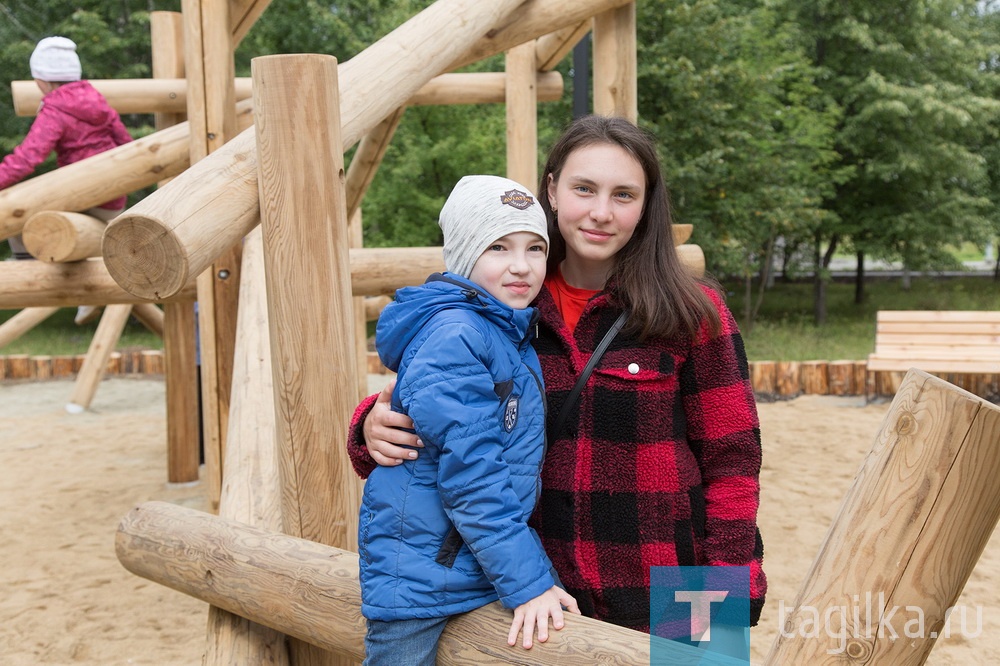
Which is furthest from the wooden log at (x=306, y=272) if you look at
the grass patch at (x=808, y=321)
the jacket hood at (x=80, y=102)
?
the grass patch at (x=808, y=321)

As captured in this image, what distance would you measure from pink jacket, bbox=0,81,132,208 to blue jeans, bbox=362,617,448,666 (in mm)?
3976

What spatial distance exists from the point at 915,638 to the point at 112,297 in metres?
4.01

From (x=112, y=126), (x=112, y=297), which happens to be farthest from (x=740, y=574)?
(x=112, y=126)

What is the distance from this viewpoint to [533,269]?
1.77 meters

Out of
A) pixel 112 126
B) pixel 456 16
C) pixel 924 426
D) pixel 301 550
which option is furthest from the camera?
pixel 112 126

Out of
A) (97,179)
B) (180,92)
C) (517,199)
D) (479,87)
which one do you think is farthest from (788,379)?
(517,199)

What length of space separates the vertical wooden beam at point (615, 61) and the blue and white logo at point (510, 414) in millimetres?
2863

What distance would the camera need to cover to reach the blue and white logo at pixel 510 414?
1.67 m

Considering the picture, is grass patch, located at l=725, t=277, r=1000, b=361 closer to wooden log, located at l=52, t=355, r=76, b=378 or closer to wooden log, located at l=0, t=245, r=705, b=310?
wooden log, located at l=0, t=245, r=705, b=310

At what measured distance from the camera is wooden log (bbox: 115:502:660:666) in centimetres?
157

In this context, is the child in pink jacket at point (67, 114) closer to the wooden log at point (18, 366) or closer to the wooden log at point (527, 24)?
the wooden log at point (527, 24)

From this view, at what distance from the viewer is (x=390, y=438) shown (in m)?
1.70

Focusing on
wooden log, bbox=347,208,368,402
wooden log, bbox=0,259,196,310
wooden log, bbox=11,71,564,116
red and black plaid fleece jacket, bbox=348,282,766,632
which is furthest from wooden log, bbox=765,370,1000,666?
wooden log, bbox=347,208,368,402

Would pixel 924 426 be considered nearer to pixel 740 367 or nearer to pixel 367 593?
pixel 740 367
